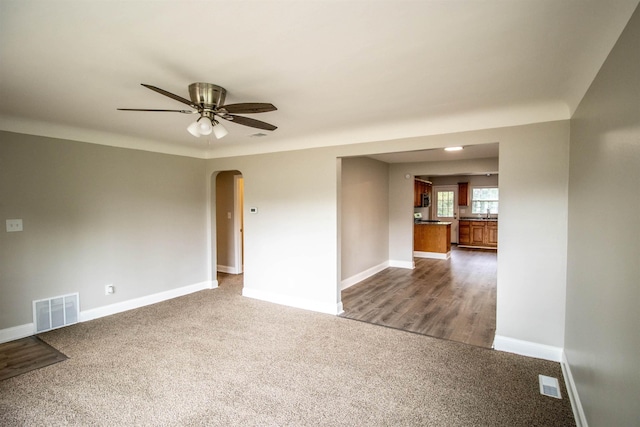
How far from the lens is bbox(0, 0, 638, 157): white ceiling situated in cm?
150

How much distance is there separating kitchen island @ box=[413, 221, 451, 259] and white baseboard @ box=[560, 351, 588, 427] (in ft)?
17.9

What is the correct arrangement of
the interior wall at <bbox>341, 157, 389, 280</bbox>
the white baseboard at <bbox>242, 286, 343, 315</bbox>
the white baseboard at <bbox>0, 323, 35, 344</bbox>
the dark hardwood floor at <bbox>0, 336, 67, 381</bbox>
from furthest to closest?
the interior wall at <bbox>341, 157, 389, 280</bbox> → the white baseboard at <bbox>242, 286, 343, 315</bbox> → the white baseboard at <bbox>0, 323, 35, 344</bbox> → the dark hardwood floor at <bbox>0, 336, 67, 381</bbox>

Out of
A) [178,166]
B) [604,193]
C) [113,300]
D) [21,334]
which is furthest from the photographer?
[178,166]

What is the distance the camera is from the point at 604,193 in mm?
1730

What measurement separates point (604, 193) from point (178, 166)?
16.9 feet

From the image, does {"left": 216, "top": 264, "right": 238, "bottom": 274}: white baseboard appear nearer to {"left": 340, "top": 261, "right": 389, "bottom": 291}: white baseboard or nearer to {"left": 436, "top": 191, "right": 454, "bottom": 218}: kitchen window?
{"left": 340, "top": 261, "right": 389, "bottom": 291}: white baseboard

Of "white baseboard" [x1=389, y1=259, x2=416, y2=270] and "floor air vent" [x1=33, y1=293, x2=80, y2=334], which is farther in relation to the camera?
"white baseboard" [x1=389, y1=259, x2=416, y2=270]

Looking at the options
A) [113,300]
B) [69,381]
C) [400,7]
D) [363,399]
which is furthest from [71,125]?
[363,399]

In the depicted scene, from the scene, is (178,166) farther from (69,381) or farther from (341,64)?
(341,64)

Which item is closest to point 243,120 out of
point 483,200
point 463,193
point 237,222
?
point 237,222

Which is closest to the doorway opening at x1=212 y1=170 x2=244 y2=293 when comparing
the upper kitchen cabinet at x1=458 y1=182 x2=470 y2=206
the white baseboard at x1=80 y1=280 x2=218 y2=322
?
the white baseboard at x1=80 y1=280 x2=218 y2=322

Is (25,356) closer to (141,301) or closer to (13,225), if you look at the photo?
(13,225)

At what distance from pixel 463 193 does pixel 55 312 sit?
10.5 m

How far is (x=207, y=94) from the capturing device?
2.41 metres
